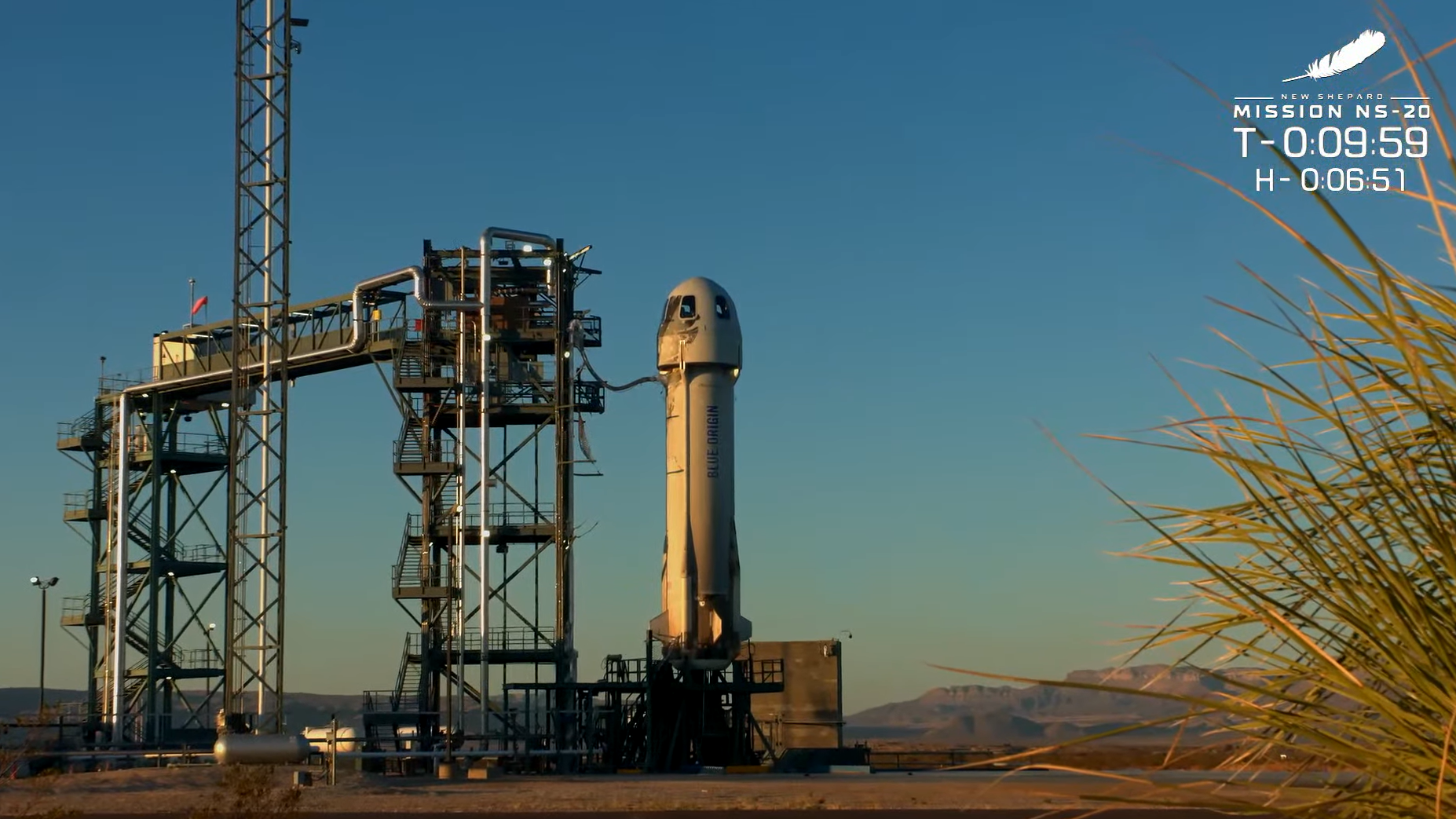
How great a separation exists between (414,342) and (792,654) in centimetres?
1900

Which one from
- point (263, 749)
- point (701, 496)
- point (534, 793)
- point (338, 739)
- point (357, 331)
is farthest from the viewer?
point (357, 331)

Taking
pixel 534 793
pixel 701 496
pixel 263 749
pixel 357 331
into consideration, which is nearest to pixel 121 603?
pixel 357 331

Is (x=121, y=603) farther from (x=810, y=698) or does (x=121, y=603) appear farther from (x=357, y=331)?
(x=810, y=698)

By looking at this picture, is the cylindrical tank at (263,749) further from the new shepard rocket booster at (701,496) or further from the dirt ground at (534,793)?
the new shepard rocket booster at (701,496)

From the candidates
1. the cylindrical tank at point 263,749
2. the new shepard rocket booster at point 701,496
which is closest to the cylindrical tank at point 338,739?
the cylindrical tank at point 263,749

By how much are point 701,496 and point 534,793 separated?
16676 millimetres

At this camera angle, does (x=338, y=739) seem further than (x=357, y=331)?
No

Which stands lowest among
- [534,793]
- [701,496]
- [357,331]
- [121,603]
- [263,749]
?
[534,793]

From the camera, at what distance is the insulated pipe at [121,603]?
205 feet

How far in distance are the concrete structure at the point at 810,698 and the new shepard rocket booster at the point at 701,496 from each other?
8.24 meters

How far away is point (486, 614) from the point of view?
2142 inches

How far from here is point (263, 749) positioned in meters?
38.0

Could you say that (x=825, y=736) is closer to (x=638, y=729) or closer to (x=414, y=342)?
(x=638, y=729)

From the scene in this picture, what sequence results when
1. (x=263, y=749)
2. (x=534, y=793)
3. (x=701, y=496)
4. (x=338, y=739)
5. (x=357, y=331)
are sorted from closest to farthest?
(x=534, y=793)
(x=263, y=749)
(x=338, y=739)
(x=701, y=496)
(x=357, y=331)
